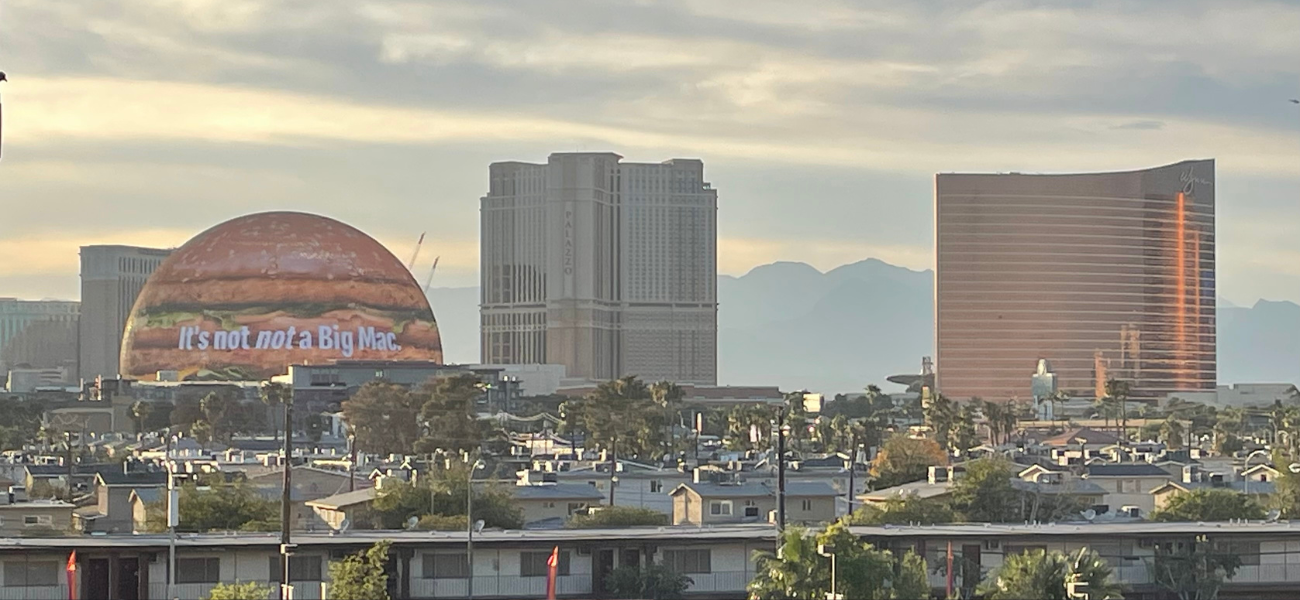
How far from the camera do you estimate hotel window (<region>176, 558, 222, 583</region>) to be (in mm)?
48562

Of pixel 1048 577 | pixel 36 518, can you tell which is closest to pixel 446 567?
pixel 1048 577

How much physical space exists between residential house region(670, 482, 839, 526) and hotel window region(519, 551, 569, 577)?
20785mm

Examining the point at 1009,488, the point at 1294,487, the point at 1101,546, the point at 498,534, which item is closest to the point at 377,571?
the point at 498,534

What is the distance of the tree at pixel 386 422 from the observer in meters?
119

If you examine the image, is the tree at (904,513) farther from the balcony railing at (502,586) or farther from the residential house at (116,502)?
the residential house at (116,502)

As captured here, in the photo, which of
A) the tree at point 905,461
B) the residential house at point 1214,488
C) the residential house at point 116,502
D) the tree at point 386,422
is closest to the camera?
the residential house at point 116,502

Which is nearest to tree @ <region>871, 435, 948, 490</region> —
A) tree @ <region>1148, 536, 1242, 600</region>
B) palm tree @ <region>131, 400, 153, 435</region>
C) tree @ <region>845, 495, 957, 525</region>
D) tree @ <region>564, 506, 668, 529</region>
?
tree @ <region>845, 495, 957, 525</region>

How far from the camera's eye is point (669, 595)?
50.1 metres

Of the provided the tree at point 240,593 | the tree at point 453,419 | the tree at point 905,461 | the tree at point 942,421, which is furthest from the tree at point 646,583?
the tree at point 942,421

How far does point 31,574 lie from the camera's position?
157 feet

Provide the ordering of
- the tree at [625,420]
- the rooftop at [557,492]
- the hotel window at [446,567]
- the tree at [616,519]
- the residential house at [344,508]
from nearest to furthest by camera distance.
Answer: the hotel window at [446,567], the tree at [616,519], the residential house at [344,508], the rooftop at [557,492], the tree at [625,420]

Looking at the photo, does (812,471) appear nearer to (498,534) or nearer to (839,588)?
(498,534)

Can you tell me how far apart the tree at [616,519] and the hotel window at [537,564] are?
15549 mm

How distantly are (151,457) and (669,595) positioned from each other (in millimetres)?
61455
